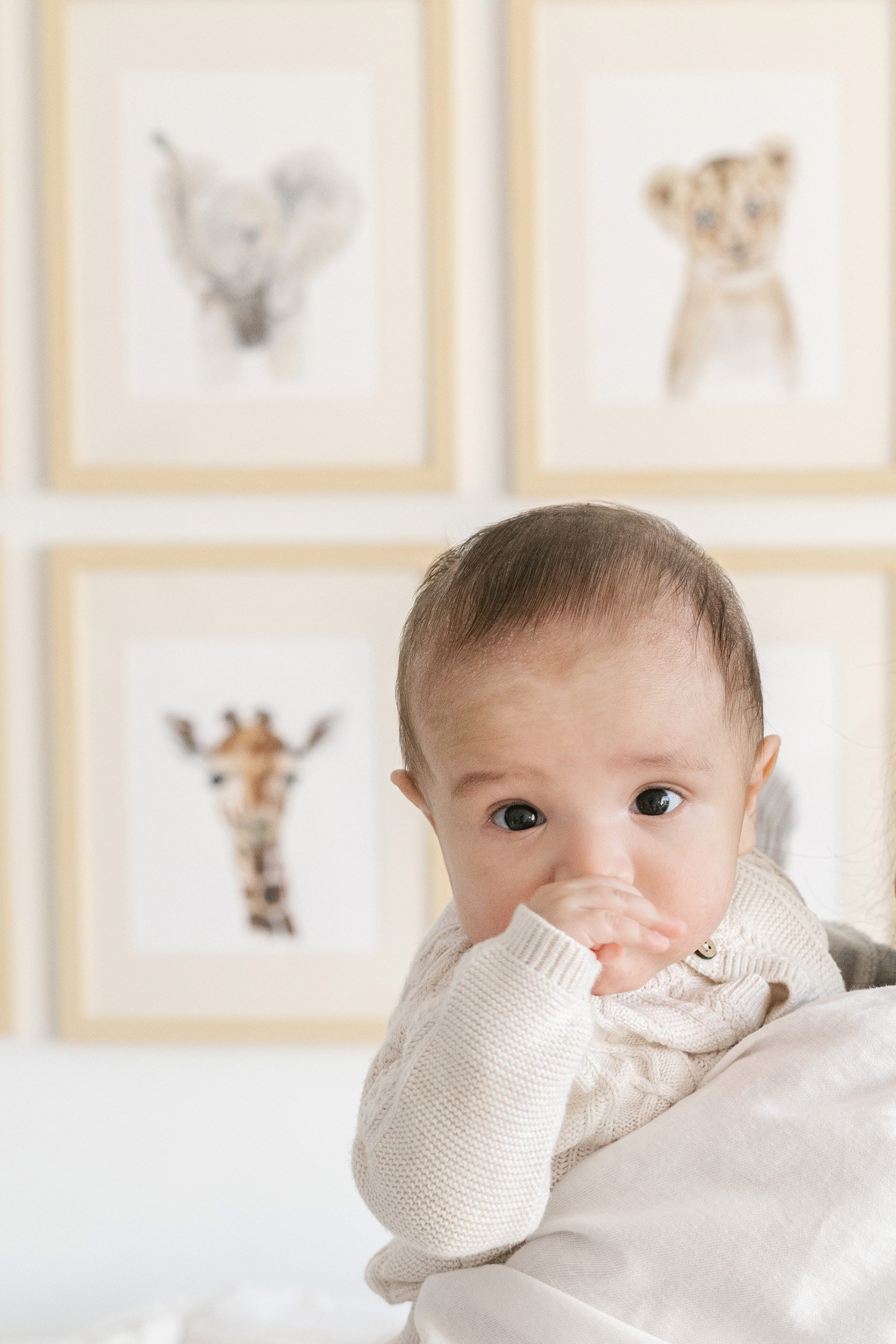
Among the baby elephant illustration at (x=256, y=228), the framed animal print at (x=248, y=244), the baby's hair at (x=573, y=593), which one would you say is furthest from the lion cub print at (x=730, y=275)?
the baby's hair at (x=573, y=593)

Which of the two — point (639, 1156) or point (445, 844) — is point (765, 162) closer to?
point (445, 844)

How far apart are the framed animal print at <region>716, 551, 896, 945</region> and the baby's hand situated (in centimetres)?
108

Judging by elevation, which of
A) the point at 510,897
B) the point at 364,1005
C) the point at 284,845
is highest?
the point at 510,897

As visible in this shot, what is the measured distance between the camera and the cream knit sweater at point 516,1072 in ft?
2.10

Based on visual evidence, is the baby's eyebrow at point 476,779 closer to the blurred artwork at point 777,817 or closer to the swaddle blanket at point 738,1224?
the swaddle blanket at point 738,1224

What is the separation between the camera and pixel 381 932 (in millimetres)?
1757

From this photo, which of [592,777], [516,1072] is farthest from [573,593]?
[516,1072]

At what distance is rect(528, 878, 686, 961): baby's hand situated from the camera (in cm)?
64

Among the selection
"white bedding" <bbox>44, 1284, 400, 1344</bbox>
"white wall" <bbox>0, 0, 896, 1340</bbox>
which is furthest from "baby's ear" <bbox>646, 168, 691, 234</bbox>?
"white bedding" <bbox>44, 1284, 400, 1344</bbox>

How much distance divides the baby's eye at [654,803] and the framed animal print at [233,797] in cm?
103

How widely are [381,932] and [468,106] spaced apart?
116 centimetres

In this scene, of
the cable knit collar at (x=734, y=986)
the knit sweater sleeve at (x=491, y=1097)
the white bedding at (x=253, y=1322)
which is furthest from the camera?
the white bedding at (x=253, y=1322)

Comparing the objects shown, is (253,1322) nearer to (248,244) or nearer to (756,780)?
(756,780)

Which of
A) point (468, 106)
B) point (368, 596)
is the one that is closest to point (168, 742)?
point (368, 596)
